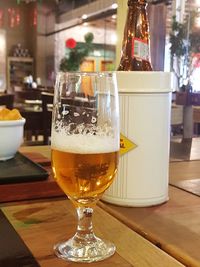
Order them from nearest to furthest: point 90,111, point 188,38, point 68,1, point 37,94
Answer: point 90,111, point 188,38, point 37,94, point 68,1

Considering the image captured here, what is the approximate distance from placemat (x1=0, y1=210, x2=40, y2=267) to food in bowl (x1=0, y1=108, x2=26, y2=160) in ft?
1.01

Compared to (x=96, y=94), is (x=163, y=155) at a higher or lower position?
lower

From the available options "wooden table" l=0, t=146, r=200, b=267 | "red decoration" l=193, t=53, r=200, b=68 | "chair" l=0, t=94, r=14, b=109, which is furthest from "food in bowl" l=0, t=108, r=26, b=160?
"red decoration" l=193, t=53, r=200, b=68

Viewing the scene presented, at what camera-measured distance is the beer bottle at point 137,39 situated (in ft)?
2.56

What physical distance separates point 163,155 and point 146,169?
45 mm

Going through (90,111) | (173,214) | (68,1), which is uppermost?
(68,1)

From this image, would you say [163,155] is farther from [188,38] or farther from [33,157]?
[188,38]

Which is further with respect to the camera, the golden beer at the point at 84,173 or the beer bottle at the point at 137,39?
the beer bottle at the point at 137,39

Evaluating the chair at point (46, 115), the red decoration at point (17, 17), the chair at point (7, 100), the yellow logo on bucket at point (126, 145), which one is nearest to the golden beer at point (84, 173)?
the yellow logo on bucket at point (126, 145)

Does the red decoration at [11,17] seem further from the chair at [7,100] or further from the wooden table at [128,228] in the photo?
the wooden table at [128,228]

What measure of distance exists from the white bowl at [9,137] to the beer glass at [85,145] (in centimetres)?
36

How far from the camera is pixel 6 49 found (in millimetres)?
11219

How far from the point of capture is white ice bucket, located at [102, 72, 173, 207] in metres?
0.75

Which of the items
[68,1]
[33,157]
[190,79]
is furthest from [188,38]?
[68,1]
